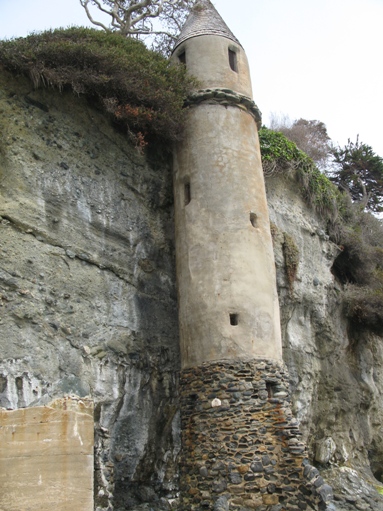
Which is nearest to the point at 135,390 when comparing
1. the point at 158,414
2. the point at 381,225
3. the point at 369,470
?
the point at 158,414

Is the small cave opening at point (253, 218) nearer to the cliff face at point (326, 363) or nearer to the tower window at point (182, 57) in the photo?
the cliff face at point (326, 363)

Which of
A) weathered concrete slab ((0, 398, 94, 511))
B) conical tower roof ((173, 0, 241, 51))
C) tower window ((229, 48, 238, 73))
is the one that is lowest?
weathered concrete slab ((0, 398, 94, 511))

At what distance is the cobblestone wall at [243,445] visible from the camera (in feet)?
34.1

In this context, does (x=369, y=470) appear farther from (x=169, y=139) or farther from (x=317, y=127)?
(x=317, y=127)

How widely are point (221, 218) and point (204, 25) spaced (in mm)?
5583

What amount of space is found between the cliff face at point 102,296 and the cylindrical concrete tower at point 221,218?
0.73 meters

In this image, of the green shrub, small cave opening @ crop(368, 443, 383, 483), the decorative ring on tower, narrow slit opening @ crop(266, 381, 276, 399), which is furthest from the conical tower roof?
small cave opening @ crop(368, 443, 383, 483)

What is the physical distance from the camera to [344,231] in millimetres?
18547

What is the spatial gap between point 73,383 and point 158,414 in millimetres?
2277

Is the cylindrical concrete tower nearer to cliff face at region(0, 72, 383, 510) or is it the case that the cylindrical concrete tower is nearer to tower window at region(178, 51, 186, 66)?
tower window at region(178, 51, 186, 66)

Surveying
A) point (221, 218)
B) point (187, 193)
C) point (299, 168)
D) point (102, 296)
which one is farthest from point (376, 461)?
point (102, 296)

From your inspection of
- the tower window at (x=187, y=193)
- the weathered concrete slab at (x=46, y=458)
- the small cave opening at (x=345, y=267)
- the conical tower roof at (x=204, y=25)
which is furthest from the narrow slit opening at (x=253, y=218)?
the weathered concrete slab at (x=46, y=458)

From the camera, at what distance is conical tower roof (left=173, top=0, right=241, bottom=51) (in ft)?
49.0

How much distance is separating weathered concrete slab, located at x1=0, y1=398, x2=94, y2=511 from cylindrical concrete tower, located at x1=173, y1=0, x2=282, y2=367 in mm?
4621
